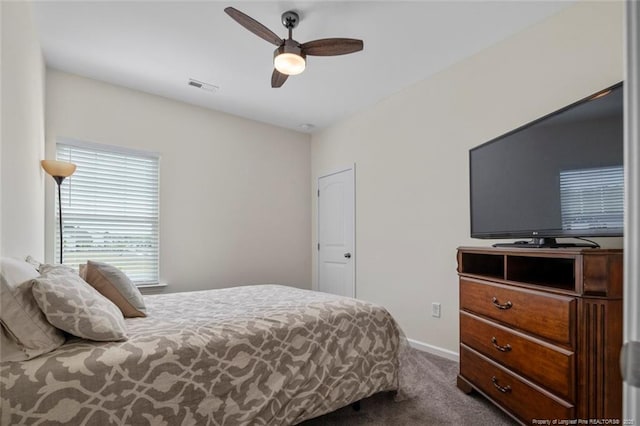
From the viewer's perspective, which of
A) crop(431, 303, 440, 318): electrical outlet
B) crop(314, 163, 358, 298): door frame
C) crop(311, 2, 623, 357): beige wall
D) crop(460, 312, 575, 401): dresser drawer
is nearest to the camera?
crop(460, 312, 575, 401): dresser drawer

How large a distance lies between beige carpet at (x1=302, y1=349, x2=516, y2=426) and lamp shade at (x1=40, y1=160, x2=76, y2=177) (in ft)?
8.47

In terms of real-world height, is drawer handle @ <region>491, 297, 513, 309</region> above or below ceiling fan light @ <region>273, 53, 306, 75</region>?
below

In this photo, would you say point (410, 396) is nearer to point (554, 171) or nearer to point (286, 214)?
point (554, 171)

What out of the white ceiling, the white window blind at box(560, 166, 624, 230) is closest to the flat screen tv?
the white window blind at box(560, 166, 624, 230)

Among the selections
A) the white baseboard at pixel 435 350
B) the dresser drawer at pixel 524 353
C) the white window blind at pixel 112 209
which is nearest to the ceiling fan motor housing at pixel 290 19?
the white window blind at pixel 112 209

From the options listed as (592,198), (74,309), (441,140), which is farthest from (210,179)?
(592,198)

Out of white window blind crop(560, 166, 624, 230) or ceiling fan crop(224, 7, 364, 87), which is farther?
ceiling fan crop(224, 7, 364, 87)

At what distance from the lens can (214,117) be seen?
402 cm

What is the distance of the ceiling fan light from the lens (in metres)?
2.25

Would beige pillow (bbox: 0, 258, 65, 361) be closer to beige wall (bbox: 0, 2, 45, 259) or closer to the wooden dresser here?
beige wall (bbox: 0, 2, 45, 259)

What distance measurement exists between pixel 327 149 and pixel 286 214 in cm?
105

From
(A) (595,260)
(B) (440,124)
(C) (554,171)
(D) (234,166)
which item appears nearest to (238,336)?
(A) (595,260)

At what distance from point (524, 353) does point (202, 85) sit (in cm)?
340

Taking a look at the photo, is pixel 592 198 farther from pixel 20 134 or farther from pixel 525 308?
pixel 20 134
